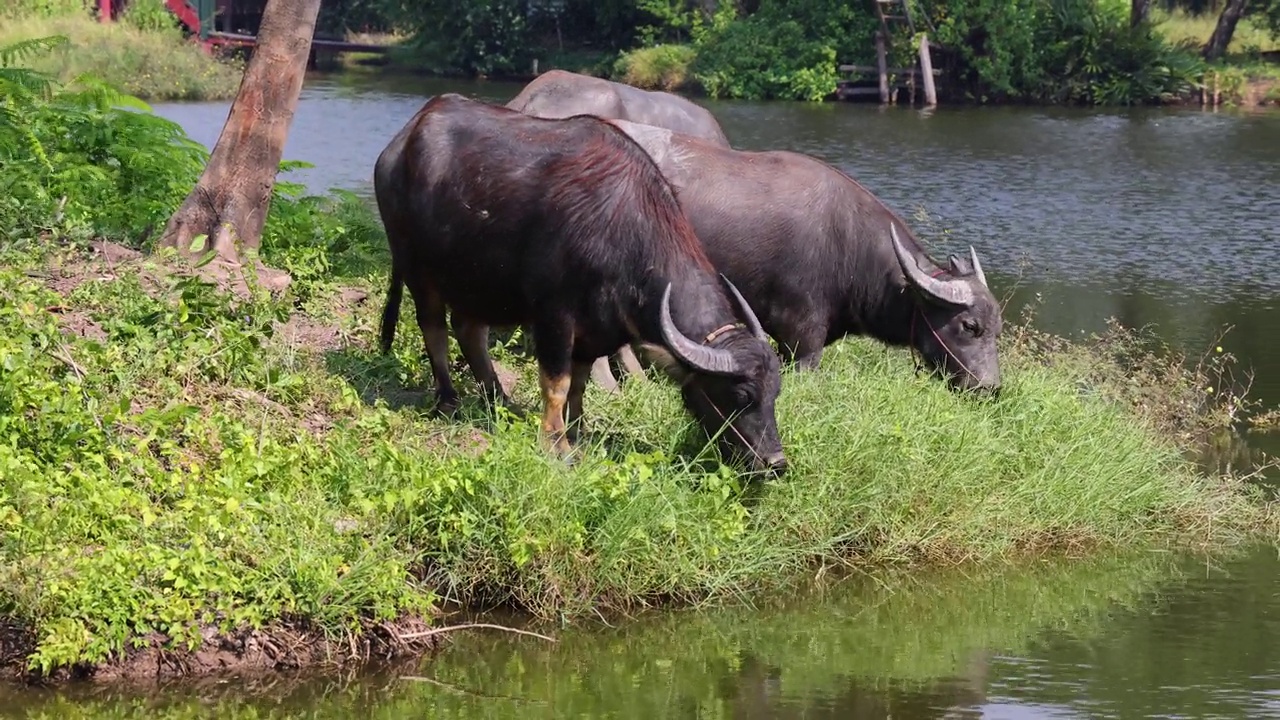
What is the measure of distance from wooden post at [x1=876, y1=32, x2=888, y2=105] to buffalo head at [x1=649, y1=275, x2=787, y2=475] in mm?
28317

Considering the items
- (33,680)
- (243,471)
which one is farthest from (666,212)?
(33,680)

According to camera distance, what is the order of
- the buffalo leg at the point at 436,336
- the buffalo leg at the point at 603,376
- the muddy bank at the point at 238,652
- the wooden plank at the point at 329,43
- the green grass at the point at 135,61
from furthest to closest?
the wooden plank at the point at 329,43
the green grass at the point at 135,61
the buffalo leg at the point at 603,376
the buffalo leg at the point at 436,336
the muddy bank at the point at 238,652

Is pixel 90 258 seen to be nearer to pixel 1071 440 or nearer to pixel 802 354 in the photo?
pixel 802 354

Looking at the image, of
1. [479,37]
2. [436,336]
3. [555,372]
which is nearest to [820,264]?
[555,372]

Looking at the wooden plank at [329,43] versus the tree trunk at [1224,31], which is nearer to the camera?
the tree trunk at [1224,31]

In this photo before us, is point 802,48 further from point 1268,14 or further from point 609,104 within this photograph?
point 609,104

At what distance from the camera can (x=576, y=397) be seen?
27.3ft

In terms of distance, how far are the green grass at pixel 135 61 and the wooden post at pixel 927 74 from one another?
1391 cm

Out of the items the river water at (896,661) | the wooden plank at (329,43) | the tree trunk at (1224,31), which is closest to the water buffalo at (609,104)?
the river water at (896,661)

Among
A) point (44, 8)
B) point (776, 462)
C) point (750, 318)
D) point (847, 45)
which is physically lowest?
point (776, 462)

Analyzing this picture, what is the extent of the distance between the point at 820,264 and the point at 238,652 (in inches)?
164

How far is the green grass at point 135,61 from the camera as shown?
33.0 metres

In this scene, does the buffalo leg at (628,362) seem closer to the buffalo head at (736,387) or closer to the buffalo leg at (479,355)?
the buffalo leg at (479,355)

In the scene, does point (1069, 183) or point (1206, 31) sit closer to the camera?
point (1069, 183)
